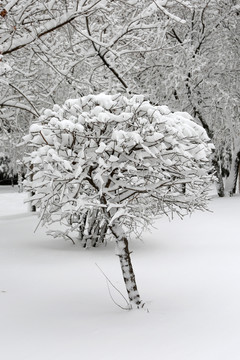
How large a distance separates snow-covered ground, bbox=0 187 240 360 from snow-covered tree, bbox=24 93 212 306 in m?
0.97

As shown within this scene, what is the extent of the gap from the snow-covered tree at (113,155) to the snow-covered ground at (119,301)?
965 mm

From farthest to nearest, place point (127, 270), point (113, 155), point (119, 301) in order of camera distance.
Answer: point (119, 301), point (127, 270), point (113, 155)

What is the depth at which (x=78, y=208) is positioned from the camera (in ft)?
14.3

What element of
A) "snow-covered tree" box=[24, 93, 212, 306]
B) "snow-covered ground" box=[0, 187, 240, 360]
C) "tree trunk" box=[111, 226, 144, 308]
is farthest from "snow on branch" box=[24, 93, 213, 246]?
"snow-covered ground" box=[0, 187, 240, 360]

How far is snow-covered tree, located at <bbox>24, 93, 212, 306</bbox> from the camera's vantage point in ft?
14.4

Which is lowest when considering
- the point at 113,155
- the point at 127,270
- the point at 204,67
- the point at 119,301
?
the point at 119,301

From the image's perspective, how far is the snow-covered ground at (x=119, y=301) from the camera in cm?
396

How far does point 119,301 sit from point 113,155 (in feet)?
5.89

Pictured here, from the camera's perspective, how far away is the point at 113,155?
4.42 m

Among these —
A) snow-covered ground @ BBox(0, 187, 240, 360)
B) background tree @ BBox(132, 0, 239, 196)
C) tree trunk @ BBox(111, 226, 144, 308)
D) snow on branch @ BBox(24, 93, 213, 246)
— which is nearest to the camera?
snow-covered ground @ BBox(0, 187, 240, 360)

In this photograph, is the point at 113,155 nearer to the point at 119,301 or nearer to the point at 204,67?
the point at 119,301

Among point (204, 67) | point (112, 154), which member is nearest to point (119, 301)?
point (112, 154)

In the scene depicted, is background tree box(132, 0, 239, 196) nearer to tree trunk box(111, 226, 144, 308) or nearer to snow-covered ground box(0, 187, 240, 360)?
snow-covered ground box(0, 187, 240, 360)

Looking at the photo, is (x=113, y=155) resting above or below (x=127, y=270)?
above
